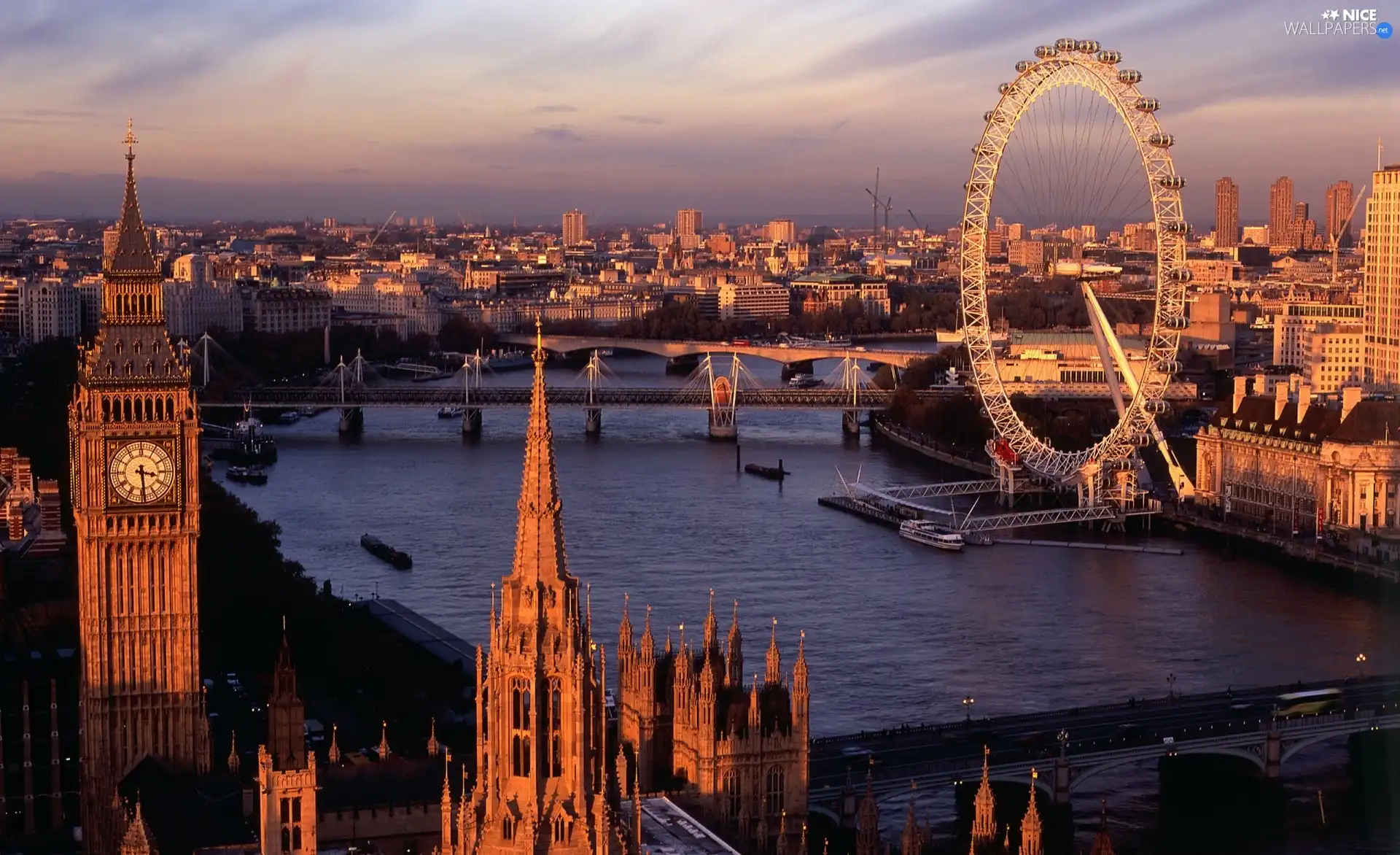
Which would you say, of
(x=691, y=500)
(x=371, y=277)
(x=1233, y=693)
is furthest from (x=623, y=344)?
(x=1233, y=693)

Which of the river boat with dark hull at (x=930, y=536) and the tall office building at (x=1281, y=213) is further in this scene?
the tall office building at (x=1281, y=213)

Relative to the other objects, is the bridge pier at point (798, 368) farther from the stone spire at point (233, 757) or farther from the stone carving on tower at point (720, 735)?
the stone carving on tower at point (720, 735)

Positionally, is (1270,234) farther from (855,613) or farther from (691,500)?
(855,613)

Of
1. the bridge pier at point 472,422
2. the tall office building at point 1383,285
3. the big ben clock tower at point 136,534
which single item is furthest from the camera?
the bridge pier at point 472,422

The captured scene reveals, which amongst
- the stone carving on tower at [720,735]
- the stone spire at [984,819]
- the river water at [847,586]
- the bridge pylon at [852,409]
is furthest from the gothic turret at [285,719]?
the bridge pylon at [852,409]

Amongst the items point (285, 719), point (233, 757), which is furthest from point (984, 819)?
point (233, 757)
